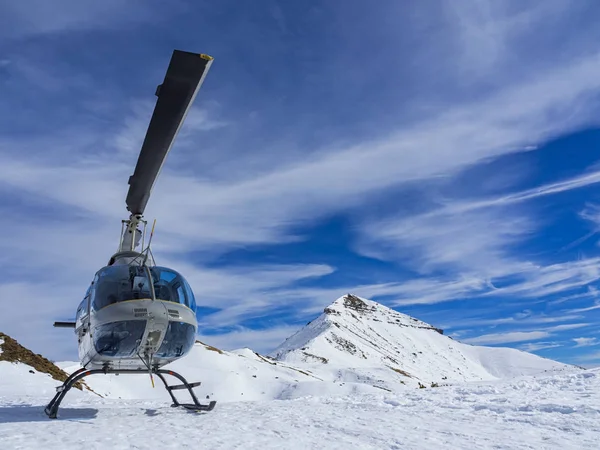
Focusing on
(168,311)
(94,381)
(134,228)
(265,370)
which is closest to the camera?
(168,311)

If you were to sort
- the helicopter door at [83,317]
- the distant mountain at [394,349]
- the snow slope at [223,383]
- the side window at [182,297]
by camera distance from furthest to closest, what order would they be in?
the distant mountain at [394,349], the snow slope at [223,383], the helicopter door at [83,317], the side window at [182,297]

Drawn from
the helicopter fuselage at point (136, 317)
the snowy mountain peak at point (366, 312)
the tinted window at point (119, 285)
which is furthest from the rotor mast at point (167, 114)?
the snowy mountain peak at point (366, 312)

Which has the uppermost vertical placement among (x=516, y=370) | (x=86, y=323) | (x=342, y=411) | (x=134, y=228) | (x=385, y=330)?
(x=385, y=330)

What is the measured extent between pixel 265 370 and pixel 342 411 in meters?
25.5

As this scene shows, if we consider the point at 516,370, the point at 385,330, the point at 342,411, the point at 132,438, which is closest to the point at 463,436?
the point at 342,411

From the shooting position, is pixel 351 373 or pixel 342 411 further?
pixel 351 373

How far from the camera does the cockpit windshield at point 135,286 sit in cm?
815

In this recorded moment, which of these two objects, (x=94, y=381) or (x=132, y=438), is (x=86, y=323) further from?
(x=94, y=381)

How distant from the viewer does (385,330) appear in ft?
420

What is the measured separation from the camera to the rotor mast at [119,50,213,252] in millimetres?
5477

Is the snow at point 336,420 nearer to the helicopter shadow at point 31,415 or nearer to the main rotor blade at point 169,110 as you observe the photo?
the helicopter shadow at point 31,415

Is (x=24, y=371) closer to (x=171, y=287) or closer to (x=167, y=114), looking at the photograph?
Result: (x=171, y=287)

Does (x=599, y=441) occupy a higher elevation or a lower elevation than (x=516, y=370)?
lower

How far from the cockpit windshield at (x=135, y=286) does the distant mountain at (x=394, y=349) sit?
56.1 m
